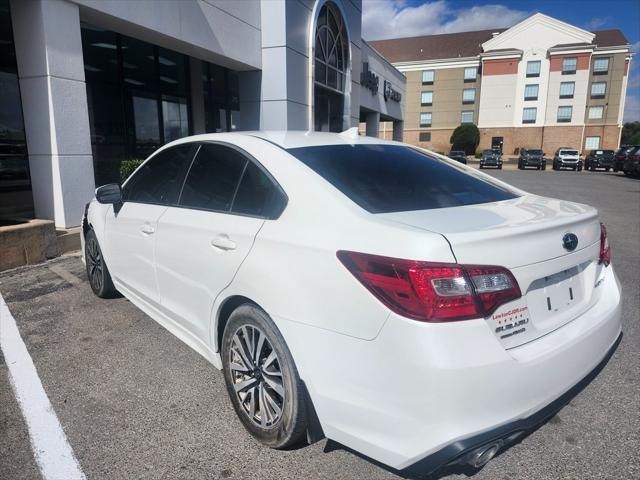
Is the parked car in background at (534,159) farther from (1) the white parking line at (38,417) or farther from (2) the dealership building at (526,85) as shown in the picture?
(1) the white parking line at (38,417)

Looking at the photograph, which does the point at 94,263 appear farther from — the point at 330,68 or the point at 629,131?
the point at 629,131

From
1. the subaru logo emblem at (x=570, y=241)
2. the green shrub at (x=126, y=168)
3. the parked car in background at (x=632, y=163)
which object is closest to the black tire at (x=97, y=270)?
the subaru logo emblem at (x=570, y=241)

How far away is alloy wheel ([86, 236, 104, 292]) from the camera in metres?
4.29

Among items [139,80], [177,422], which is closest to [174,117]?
[139,80]

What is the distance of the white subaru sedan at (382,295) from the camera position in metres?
1.67

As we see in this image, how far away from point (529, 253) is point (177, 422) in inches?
80.5

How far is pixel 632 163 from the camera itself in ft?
84.7

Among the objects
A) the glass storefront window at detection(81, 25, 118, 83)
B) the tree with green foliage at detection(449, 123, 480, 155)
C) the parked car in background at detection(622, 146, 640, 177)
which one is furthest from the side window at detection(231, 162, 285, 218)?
the tree with green foliage at detection(449, 123, 480, 155)

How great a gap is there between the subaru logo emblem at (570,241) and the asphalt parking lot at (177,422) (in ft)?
3.45

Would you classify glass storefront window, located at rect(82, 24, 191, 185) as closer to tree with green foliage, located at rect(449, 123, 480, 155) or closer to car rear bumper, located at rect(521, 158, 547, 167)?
car rear bumper, located at rect(521, 158, 547, 167)

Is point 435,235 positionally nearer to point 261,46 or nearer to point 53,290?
point 53,290

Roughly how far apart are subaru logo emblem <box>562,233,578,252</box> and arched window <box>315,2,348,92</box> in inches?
517

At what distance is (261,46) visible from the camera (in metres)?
12.2

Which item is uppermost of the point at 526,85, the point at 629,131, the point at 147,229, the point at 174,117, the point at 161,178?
the point at 526,85
